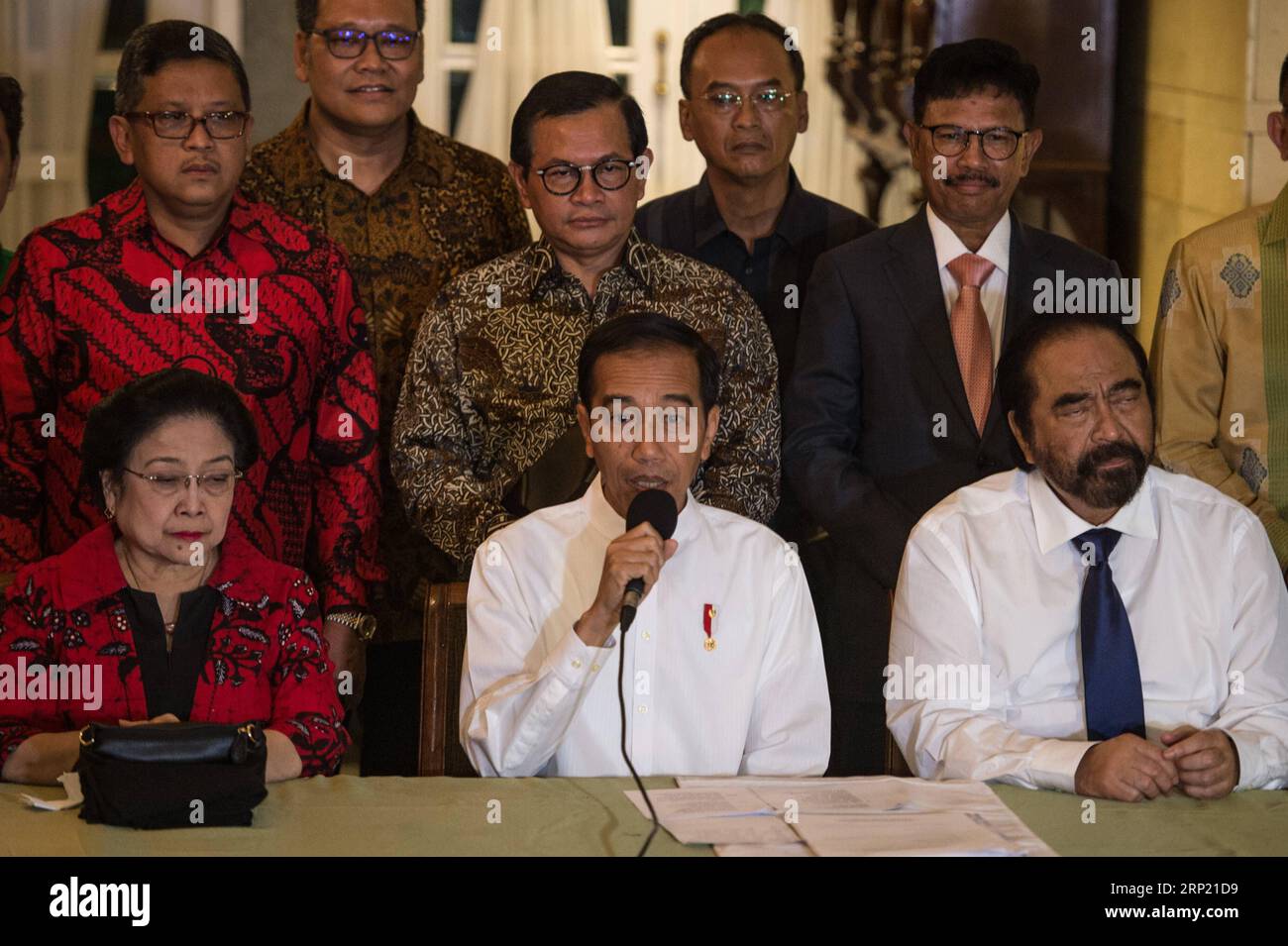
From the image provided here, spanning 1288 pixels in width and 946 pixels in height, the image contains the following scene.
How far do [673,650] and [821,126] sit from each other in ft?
10.7

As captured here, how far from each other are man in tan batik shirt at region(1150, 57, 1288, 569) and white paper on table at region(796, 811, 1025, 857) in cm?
141

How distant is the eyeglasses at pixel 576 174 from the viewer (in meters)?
3.27

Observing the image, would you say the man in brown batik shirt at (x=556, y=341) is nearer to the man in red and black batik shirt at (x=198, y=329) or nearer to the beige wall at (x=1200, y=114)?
the man in red and black batik shirt at (x=198, y=329)

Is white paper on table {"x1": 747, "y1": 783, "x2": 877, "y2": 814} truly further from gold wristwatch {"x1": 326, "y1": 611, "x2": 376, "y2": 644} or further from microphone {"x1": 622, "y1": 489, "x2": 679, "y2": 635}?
gold wristwatch {"x1": 326, "y1": 611, "x2": 376, "y2": 644}

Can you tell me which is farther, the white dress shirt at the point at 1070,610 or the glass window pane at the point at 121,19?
the glass window pane at the point at 121,19

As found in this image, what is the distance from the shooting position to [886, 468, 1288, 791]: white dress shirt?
267 centimetres

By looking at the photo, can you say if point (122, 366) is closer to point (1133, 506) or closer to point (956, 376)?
point (956, 376)

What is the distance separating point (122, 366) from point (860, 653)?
1.50 metres

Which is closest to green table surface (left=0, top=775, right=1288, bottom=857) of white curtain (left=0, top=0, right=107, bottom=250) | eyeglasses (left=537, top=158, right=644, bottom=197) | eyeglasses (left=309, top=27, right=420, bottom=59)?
eyeglasses (left=537, top=158, right=644, bottom=197)

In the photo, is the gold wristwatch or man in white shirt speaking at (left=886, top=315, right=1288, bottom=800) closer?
man in white shirt speaking at (left=886, top=315, right=1288, bottom=800)

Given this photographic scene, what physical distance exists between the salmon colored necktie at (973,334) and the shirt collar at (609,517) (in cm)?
80

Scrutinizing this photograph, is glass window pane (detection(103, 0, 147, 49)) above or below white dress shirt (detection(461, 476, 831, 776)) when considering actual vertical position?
above

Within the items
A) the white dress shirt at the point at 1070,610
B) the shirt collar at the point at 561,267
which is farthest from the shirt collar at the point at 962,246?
the white dress shirt at the point at 1070,610
